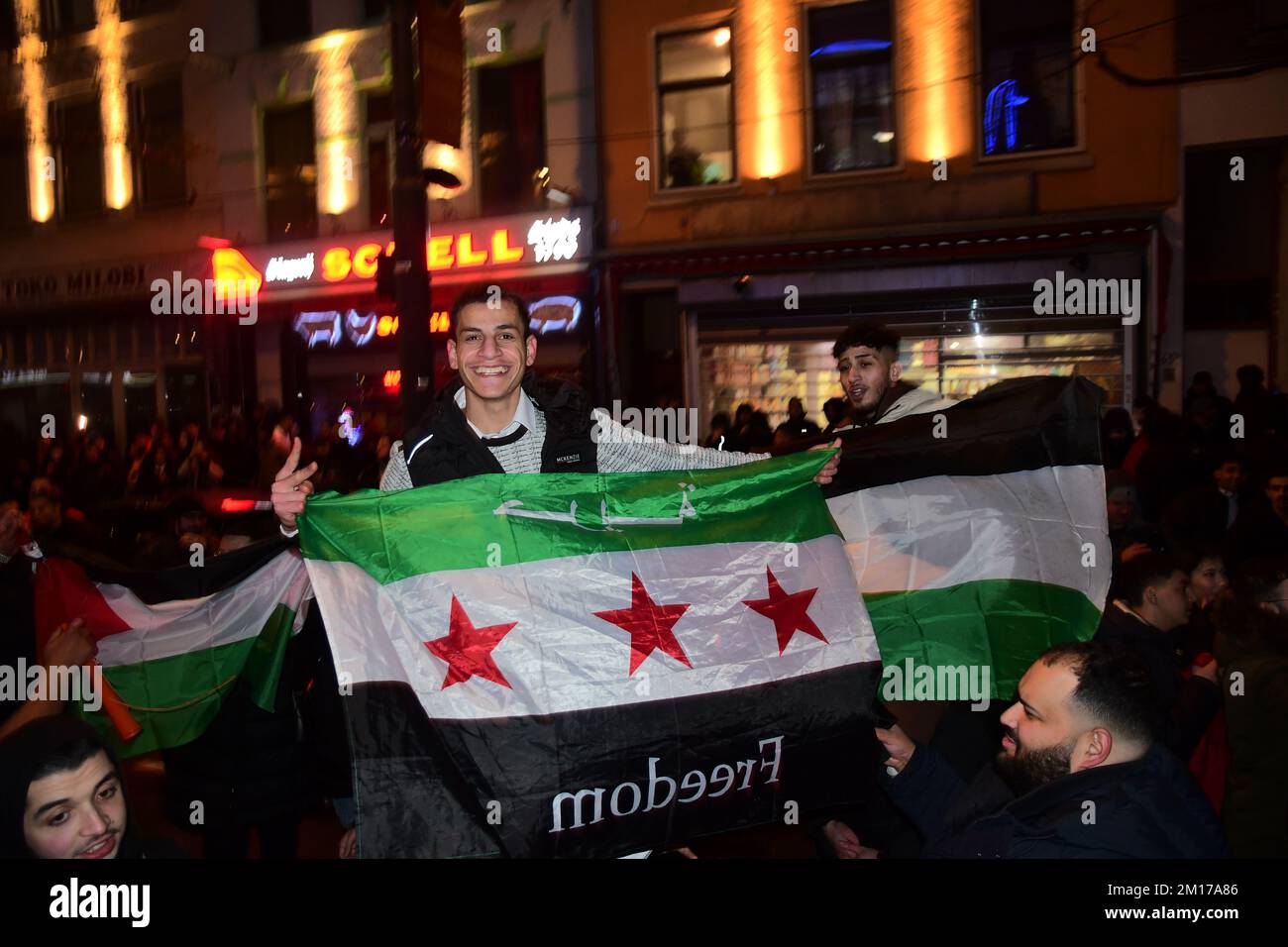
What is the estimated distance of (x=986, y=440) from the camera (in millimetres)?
3898

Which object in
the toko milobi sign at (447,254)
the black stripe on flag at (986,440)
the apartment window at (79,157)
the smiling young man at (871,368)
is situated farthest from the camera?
the apartment window at (79,157)

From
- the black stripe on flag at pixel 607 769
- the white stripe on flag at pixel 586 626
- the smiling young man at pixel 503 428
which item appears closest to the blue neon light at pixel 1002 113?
the smiling young man at pixel 503 428

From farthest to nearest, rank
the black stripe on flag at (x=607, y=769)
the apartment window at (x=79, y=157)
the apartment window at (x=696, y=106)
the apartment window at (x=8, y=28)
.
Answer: the apartment window at (x=8, y=28), the apartment window at (x=79, y=157), the apartment window at (x=696, y=106), the black stripe on flag at (x=607, y=769)

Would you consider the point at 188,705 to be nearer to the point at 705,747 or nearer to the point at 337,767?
the point at 337,767

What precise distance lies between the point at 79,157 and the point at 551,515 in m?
20.4

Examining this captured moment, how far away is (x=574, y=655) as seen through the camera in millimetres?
3039

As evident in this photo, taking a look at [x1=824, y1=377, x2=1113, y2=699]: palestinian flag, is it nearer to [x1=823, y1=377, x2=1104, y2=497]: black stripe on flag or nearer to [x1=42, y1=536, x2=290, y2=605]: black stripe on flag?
[x1=823, y1=377, x2=1104, y2=497]: black stripe on flag

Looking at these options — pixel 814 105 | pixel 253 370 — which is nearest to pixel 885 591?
pixel 814 105

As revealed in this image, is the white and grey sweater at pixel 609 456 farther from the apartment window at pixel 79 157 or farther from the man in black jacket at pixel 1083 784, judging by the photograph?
the apartment window at pixel 79 157

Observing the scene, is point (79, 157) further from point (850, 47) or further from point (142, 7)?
point (850, 47)

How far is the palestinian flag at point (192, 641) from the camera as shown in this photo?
3.49 m

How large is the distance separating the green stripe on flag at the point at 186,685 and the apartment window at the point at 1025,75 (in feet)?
37.5

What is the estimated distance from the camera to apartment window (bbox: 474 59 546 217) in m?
14.8

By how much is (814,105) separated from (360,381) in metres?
8.43
